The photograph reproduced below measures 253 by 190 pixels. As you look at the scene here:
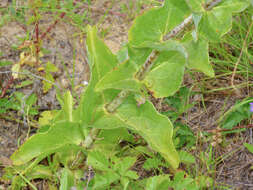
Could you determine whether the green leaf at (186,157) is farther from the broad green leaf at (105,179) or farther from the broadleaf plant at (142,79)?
the broad green leaf at (105,179)

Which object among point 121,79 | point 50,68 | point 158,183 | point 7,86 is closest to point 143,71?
point 121,79

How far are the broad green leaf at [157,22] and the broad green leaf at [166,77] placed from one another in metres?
0.15

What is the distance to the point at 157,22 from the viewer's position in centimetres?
166

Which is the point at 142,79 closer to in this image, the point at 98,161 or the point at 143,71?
the point at 143,71

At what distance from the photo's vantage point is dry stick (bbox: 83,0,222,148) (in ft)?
5.22

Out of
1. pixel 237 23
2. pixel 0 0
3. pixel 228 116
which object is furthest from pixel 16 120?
pixel 237 23

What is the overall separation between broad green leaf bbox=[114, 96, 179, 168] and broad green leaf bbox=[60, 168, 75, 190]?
0.45m

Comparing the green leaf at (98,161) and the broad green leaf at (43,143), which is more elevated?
the broad green leaf at (43,143)

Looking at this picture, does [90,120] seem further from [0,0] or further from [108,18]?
[0,0]

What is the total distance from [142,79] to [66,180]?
72cm

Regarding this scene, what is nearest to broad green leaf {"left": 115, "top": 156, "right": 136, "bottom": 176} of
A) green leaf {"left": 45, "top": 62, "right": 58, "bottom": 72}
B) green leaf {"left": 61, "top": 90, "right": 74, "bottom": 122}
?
green leaf {"left": 61, "top": 90, "right": 74, "bottom": 122}

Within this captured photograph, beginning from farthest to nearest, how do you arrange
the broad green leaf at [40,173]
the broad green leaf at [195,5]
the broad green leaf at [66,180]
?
the broad green leaf at [40,173] → the broad green leaf at [66,180] → the broad green leaf at [195,5]

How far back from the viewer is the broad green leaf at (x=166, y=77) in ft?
5.55

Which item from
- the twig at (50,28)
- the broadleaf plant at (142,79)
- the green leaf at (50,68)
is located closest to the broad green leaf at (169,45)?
the broadleaf plant at (142,79)
